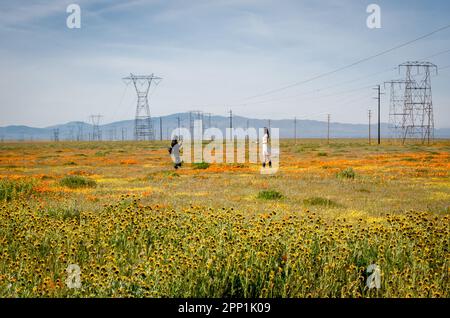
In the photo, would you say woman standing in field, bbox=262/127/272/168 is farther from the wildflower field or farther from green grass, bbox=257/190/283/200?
the wildflower field

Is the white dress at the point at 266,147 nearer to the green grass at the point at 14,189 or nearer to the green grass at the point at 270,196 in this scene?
the green grass at the point at 270,196

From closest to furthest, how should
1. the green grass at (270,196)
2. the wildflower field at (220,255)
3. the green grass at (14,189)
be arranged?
the wildflower field at (220,255)
the green grass at (14,189)
the green grass at (270,196)

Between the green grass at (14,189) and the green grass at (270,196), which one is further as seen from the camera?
the green grass at (270,196)

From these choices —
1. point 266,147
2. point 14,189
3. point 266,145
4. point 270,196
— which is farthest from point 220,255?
point 266,147

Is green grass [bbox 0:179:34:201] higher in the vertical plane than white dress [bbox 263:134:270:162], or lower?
lower

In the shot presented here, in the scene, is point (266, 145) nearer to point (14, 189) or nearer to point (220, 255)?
point (14, 189)

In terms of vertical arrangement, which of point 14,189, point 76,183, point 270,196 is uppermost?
point 14,189

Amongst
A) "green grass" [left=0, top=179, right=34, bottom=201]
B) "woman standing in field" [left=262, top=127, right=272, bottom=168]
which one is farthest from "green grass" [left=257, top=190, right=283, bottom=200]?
"woman standing in field" [left=262, top=127, right=272, bottom=168]

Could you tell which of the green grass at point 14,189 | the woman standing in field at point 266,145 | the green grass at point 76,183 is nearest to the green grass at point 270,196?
the green grass at point 76,183

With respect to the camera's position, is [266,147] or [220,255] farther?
[266,147]

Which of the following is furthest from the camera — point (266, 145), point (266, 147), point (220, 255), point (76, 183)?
point (266, 147)

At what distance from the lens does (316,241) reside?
22.4 feet

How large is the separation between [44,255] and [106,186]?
42.4ft
